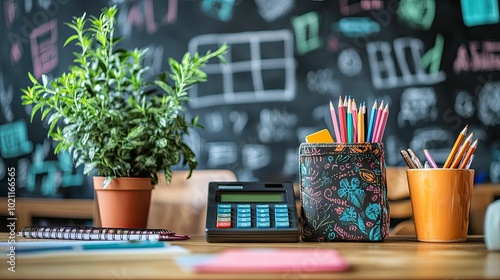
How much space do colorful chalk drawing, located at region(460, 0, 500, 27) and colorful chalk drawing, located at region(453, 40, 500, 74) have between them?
0.33ft

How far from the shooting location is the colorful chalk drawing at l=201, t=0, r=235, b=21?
2.40 metres

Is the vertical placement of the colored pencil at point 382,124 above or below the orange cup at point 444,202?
above

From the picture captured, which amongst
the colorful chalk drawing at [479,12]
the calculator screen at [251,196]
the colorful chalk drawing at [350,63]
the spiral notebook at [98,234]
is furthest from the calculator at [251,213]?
the colorful chalk drawing at [479,12]

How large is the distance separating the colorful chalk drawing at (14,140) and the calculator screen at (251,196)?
63.5 inches

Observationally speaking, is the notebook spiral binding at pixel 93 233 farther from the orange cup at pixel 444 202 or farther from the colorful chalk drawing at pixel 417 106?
the colorful chalk drawing at pixel 417 106

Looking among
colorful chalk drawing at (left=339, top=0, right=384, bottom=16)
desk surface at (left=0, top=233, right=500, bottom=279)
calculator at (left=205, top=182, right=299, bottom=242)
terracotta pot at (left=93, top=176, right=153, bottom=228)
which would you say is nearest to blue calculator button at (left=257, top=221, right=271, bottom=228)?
calculator at (left=205, top=182, right=299, bottom=242)

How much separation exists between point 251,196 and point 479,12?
1.69m

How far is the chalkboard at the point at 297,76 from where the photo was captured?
2293 mm

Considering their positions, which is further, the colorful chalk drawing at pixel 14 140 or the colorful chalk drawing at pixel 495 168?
the colorful chalk drawing at pixel 14 140

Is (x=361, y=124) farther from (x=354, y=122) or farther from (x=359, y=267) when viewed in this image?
(x=359, y=267)

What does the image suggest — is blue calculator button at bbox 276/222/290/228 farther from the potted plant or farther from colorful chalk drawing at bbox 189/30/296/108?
colorful chalk drawing at bbox 189/30/296/108

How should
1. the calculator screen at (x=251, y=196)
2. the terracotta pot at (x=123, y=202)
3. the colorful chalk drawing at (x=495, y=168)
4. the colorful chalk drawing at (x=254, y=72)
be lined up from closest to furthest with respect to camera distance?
the calculator screen at (x=251, y=196) → the terracotta pot at (x=123, y=202) → the colorful chalk drawing at (x=495, y=168) → the colorful chalk drawing at (x=254, y=72)

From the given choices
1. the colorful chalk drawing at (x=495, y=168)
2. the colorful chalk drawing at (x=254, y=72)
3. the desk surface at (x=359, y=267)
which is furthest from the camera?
the colorful chalk drawing at (x=254, y=72)

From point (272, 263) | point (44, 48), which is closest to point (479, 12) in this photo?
point (44, 48)
